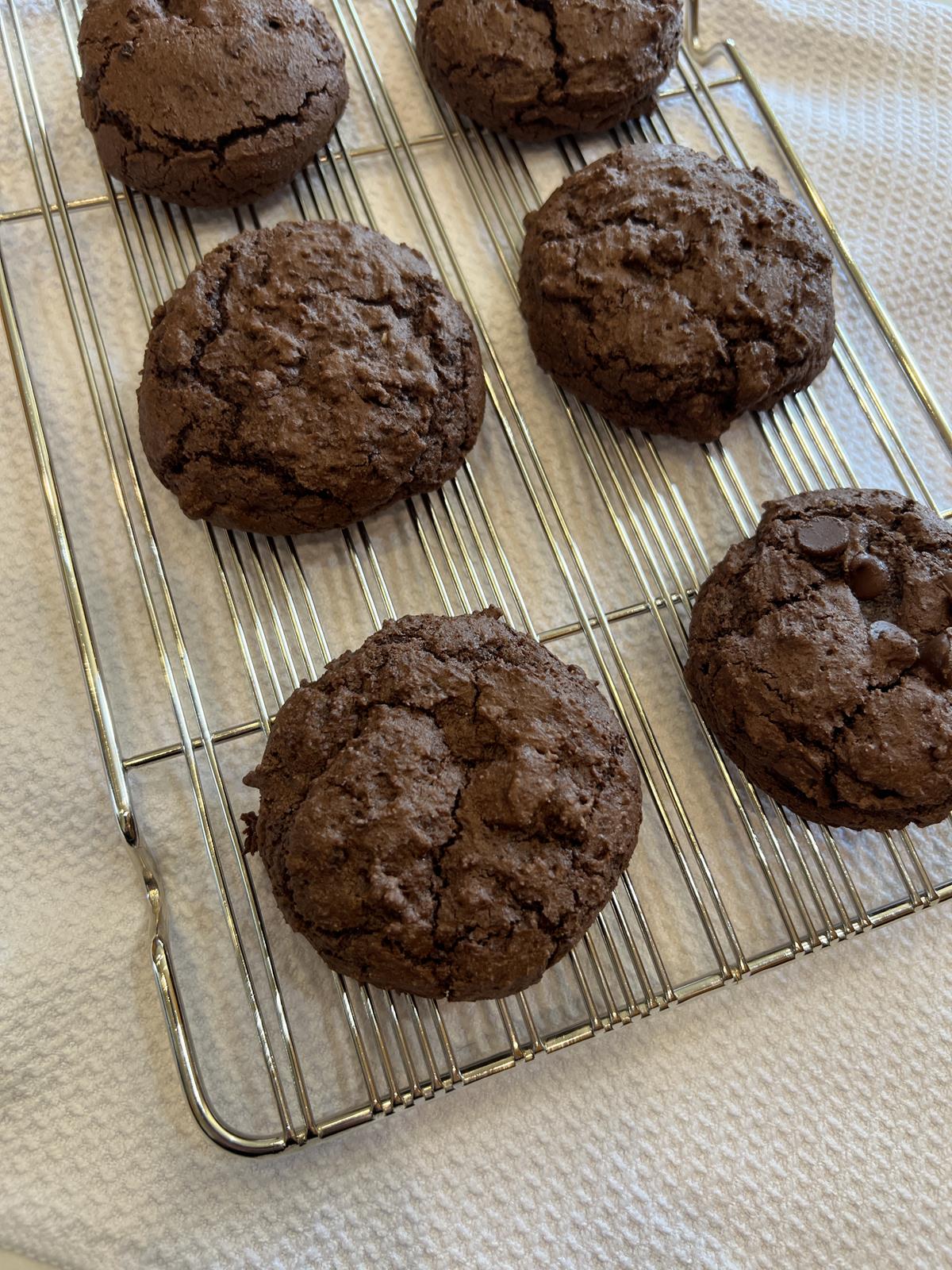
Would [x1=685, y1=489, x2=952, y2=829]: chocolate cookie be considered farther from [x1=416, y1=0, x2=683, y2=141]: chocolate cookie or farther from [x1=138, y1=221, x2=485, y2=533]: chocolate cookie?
[x1=416, y1=0, x2=683, y2=141]: chocolate cookie

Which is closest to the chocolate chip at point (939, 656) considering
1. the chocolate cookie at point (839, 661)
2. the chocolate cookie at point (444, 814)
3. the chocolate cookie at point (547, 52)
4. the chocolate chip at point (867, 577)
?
the chocolate cookie at point (839, 661)

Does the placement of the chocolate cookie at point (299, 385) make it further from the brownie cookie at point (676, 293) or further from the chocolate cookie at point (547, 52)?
the chocolate cookie at point (547, 52)

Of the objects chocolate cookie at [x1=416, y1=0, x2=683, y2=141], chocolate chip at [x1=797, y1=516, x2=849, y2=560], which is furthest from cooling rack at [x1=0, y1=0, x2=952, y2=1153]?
chocolate chip at [x1=797, y1=516, x2=849, y2=560]

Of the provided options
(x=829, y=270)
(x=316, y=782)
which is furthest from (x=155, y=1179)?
(x=829, y=270)

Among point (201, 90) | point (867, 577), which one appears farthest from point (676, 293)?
point (201, 90)

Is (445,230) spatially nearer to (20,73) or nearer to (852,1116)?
(20,73)

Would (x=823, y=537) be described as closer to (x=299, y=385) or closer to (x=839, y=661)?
(x=839, y=661)
